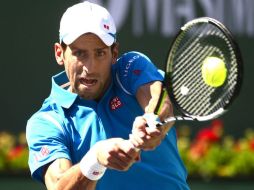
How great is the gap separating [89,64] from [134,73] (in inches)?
10.3

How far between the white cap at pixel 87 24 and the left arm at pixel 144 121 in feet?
0.99

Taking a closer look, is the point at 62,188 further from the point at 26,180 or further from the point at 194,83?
the point at 26,180

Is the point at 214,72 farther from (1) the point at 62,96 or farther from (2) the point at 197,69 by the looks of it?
(1) the point at 62,96

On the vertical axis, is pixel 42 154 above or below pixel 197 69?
below

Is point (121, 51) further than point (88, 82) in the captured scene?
Yes

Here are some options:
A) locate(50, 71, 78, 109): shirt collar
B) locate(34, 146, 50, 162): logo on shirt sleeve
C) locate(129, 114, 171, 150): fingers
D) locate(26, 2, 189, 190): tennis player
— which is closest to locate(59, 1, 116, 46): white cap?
locate(26, 2, 189, 190): tennis player

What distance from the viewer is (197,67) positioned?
488cm

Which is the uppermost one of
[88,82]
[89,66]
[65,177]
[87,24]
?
[87,24]

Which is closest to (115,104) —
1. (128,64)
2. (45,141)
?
(128,64)

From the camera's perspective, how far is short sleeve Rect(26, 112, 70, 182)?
16.2 feet

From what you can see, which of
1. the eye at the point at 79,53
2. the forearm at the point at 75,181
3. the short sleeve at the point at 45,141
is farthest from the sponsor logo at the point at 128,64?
the forearm at the point at 75,181

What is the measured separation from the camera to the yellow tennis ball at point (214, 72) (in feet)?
15.1

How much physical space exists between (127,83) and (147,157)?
15.3 inches

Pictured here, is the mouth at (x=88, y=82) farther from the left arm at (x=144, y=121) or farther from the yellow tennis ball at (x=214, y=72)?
the yellow tennis ball at (x=214, y=72)
